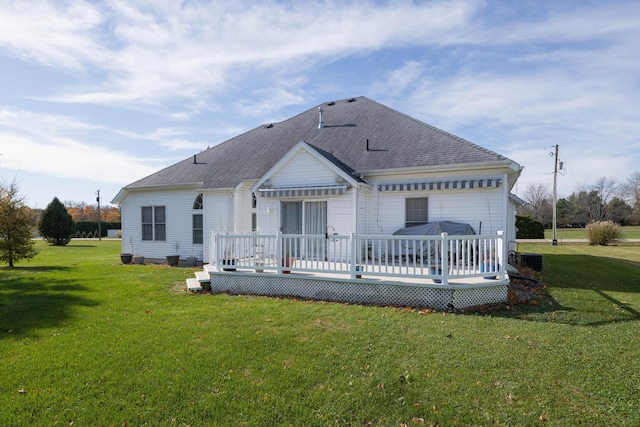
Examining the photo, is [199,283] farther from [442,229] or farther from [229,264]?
[442,229]

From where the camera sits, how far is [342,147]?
536 inches

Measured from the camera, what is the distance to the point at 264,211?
1258 centimetres

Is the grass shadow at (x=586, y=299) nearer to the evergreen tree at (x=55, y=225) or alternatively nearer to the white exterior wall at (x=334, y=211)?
the white exterior wall at (x=334, y=211)

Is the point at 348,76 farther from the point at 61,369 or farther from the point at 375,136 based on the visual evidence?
the point at 61,369

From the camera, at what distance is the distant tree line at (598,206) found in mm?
52219

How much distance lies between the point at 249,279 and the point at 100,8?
8324 mm

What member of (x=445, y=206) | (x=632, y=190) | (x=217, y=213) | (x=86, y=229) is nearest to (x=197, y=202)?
(x=217, y=213)

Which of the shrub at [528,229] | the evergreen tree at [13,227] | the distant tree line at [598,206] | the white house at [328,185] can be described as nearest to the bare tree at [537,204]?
the distant tree line at [598,206]

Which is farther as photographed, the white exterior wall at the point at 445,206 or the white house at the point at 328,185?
the white house at the point at 328,185

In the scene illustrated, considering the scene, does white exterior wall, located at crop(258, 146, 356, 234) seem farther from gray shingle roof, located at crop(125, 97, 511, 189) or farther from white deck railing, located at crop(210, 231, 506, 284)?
white deck railing, located at crop(210, 231, 506, 284)

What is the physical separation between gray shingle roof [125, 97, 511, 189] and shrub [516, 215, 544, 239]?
27322 mm

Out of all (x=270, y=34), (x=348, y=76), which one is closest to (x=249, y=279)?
(x=270, y=34)

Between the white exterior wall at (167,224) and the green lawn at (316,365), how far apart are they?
7.68 metres

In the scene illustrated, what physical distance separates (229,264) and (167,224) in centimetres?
794
